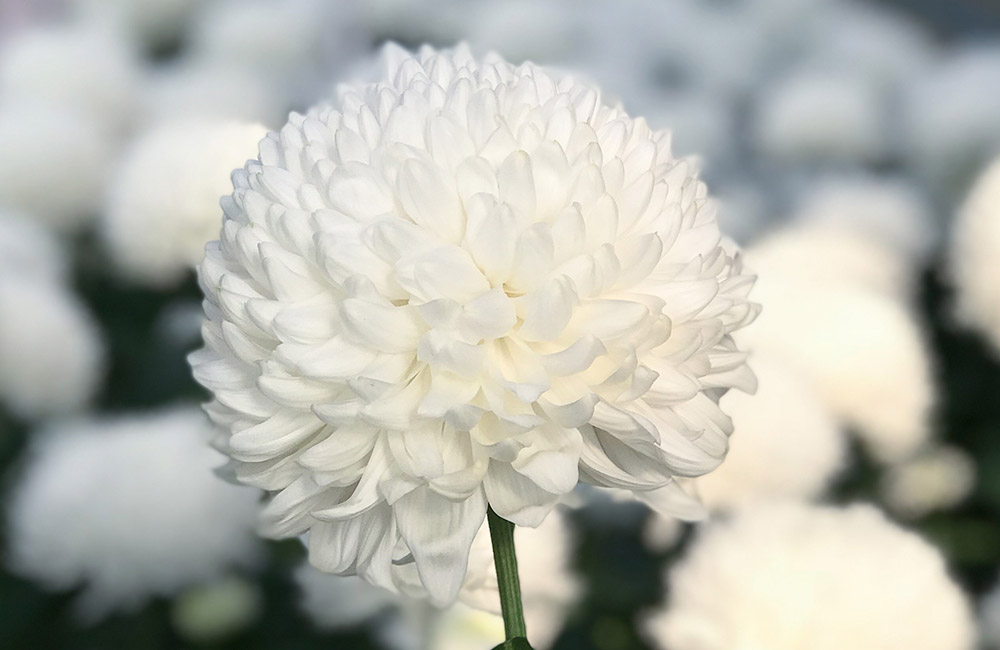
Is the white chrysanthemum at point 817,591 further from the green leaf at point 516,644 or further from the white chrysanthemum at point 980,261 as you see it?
the white chrysanthemum at point 980,261

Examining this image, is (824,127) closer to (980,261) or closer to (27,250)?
(980,261)

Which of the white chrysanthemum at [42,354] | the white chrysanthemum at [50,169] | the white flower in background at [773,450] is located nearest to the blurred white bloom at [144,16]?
the white chrysanthemum at [50,169]

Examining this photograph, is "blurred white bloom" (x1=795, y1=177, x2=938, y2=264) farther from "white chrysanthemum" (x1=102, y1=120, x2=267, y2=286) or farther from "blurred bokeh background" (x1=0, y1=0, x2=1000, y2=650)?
"white chrysanthemum" (x1=102, y1=120, x2=267, y2=286)

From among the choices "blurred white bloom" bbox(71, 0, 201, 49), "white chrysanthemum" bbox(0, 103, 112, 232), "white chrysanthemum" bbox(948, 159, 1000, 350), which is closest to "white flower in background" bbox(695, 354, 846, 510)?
"white chrysanthemum" bbox(948, 159, 1000, 350)

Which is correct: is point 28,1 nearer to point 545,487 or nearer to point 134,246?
point 134,246

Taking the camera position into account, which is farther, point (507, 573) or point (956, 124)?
point (956, 124)

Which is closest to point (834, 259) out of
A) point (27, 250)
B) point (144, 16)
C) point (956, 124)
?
point (956, 124)

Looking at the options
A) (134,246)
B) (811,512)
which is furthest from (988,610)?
(134,246)
